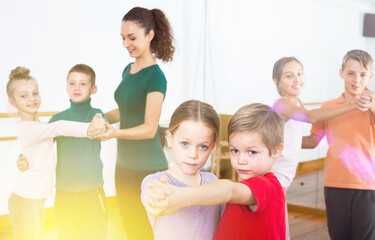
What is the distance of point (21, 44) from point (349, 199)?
4.39 ft

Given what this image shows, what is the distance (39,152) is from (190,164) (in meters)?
0.73

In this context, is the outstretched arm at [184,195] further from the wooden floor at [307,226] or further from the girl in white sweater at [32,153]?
the wooden floor at [307,226]

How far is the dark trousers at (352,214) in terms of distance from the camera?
1.58 meters

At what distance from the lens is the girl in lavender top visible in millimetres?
978

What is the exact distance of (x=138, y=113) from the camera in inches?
60.0

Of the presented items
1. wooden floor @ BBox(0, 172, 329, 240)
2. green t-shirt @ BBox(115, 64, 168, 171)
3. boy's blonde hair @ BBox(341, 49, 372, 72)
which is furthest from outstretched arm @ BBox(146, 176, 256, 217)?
wooden floor @ BBox(0, 172, 329, 240)

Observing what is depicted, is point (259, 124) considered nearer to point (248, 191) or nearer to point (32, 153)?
point (248, 191)

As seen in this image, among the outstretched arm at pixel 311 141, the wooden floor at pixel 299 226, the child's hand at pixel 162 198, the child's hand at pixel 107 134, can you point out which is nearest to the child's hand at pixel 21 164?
the child's hand at pixel 107 134

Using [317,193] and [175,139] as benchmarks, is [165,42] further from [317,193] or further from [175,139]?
[317,193]

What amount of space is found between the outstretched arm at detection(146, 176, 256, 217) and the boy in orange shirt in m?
0.98

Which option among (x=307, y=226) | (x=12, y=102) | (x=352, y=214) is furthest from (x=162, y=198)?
(x=307, y=226)

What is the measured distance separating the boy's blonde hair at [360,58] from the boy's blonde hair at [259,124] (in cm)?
91

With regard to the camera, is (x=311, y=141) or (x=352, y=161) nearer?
(x=352, y=161)

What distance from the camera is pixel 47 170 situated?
1507mm
